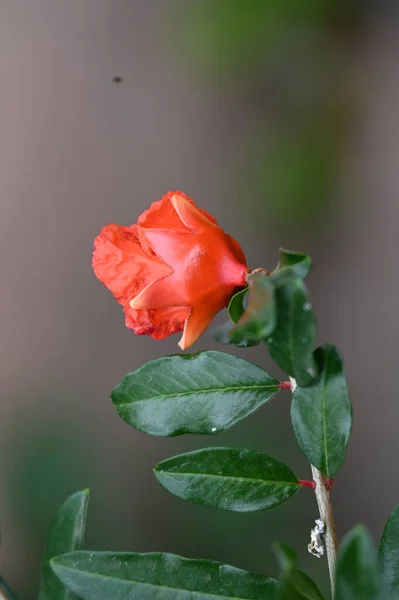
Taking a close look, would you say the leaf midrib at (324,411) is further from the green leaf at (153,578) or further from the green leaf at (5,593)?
the green leaf at (5,593)

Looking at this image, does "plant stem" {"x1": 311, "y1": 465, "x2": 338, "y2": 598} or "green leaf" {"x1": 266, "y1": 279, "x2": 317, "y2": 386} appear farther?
"plant stem" {"x1": 311, "y1": 465, "x2": 338, "y2": 598}

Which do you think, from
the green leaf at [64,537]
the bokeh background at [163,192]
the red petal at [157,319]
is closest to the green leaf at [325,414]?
the red petal at [157,319]

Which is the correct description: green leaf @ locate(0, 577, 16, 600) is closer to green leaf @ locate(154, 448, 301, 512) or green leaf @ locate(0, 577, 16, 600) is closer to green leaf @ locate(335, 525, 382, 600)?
green leaf @ locate(154, 448, 301, 512)


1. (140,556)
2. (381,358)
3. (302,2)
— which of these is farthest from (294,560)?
(302,2)

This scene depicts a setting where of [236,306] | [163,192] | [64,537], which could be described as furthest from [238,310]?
[163,192]

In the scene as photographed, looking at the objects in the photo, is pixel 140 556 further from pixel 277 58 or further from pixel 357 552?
pixel 277 58

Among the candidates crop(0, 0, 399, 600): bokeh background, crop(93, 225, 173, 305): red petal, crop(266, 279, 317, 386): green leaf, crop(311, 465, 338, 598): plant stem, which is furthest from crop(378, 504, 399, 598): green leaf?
crop(0, 0, 399, 600): bokeh background
